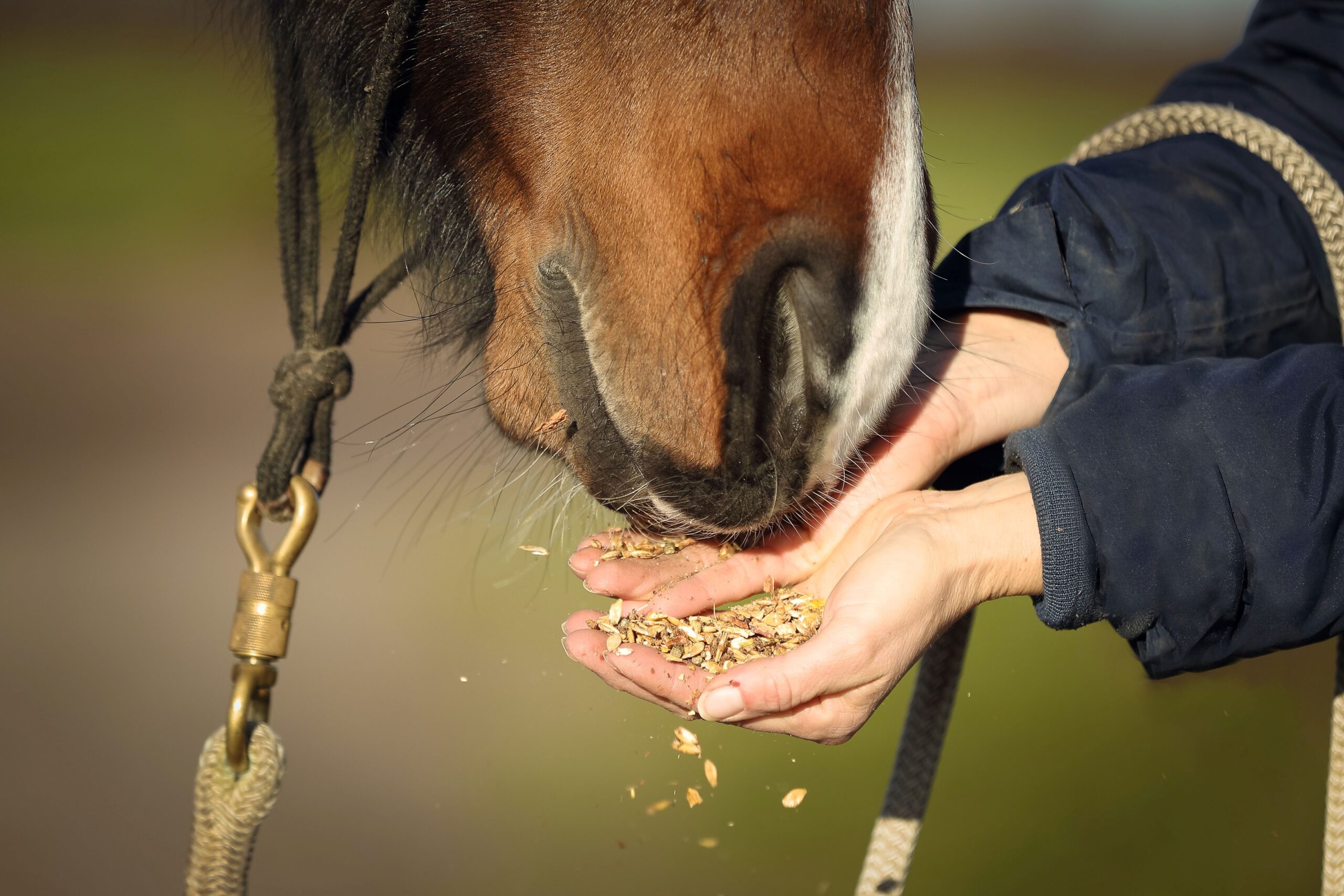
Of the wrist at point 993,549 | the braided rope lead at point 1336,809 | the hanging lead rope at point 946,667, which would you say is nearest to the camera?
the wrist at point 993,549

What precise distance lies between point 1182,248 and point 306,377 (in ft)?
4.07

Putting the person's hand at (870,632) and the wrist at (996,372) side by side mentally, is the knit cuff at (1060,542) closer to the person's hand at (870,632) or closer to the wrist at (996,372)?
the person's hand at (870,632)

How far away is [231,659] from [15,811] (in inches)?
31.8

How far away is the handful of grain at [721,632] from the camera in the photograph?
113 centimetres

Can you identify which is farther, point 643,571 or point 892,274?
point 643,571

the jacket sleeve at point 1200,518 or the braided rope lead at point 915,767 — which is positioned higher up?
the jacket sleeve at point 1200,518

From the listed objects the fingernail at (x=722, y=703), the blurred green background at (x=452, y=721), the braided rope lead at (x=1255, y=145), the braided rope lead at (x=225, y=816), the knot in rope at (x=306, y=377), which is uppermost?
the braided rope lead at (x=1255, y=145)

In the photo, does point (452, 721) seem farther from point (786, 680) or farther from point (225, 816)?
point (786, 680)

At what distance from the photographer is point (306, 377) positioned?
3.84ft

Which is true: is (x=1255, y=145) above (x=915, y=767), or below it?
above

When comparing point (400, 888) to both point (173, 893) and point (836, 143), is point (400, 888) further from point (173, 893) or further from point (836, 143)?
point (836, 143)

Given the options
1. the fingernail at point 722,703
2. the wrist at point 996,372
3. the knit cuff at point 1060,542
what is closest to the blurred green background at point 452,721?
the wrist at point 996,372

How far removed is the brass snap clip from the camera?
1.04 m

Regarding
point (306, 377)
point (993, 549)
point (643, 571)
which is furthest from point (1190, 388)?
point (306, 377)
